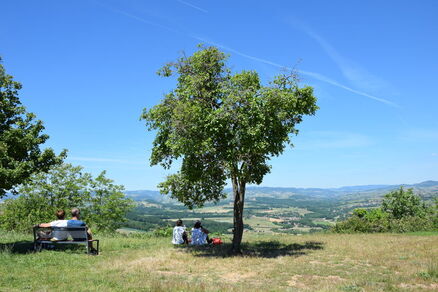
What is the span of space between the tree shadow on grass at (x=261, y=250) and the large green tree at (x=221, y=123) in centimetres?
96

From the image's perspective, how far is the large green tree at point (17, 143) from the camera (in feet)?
47.0

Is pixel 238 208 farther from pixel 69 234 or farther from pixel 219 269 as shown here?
pixel 69 234

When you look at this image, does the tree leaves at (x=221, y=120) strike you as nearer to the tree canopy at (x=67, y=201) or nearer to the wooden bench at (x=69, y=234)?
the wooden bench at (x=69, y=234)

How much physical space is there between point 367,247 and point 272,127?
344 inches

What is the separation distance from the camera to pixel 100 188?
137 feet

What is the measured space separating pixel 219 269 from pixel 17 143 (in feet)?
33.4

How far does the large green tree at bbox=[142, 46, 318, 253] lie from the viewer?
50.8 ft

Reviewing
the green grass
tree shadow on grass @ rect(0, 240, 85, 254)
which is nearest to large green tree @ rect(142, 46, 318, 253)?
the green grass

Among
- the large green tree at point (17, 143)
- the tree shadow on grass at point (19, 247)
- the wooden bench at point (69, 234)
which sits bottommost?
the tree shadow on grass at point (19, 247)

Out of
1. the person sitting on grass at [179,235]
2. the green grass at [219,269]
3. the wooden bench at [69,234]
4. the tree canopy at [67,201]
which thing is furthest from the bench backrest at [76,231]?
the tree canopy at [67,201]

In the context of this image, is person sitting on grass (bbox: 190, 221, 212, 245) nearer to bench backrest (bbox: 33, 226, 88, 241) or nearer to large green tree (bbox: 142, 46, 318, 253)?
large green tree (bbox: 142, 46, 318, 253)

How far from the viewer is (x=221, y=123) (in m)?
15.5

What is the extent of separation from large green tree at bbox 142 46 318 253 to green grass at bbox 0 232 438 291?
3.19m

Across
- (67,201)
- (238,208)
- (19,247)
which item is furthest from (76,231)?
(67,201)
